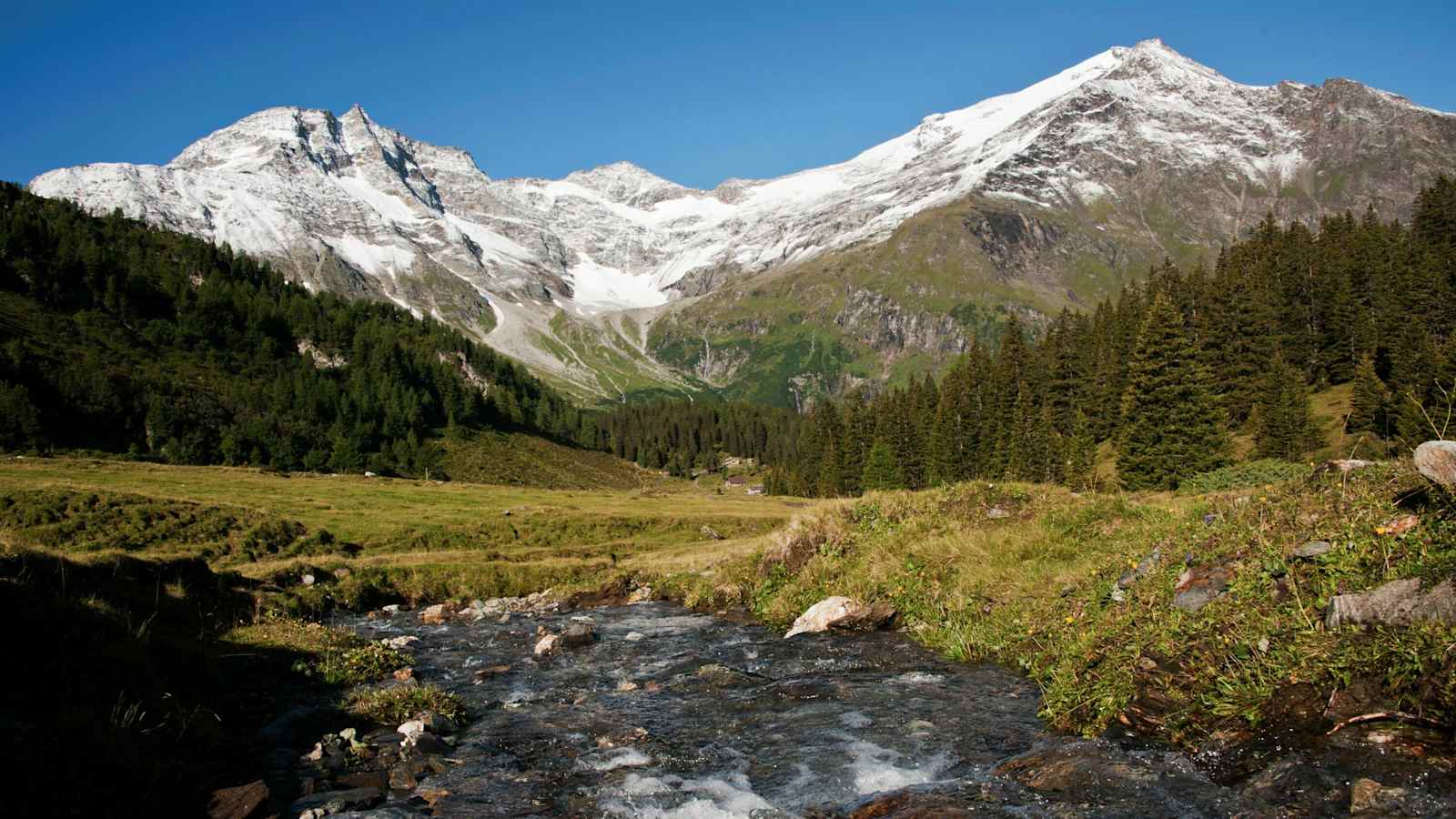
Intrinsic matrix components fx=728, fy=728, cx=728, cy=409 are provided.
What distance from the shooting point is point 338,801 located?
423 inches

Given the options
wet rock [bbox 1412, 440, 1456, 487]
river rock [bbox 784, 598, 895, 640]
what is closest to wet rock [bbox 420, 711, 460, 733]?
river rock [bbox 784, 598, 895, 640]

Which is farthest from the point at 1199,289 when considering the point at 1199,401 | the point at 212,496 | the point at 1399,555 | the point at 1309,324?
the point at 212,496

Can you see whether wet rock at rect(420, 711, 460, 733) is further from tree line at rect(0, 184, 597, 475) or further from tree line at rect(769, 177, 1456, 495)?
tree line at rect(0, 184, 597, 475)

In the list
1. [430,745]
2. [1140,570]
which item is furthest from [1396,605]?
[430,745]

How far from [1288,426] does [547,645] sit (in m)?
76.9

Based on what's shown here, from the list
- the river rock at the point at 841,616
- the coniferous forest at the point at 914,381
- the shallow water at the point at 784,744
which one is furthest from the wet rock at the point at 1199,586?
the coniferous forest at the point at 914,381

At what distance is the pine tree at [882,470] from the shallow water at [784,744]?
96.8 meters

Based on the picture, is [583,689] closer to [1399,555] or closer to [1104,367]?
[1399,555]

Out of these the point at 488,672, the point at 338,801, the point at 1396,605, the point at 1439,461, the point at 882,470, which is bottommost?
the point at 882,470

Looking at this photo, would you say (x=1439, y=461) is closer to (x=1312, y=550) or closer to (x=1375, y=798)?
(x=1312, y=550)

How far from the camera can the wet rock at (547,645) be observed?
2195 cm

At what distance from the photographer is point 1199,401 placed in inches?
2429

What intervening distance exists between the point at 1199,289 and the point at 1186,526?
107633 mm

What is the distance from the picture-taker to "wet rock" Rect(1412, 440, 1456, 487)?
9742 mm
